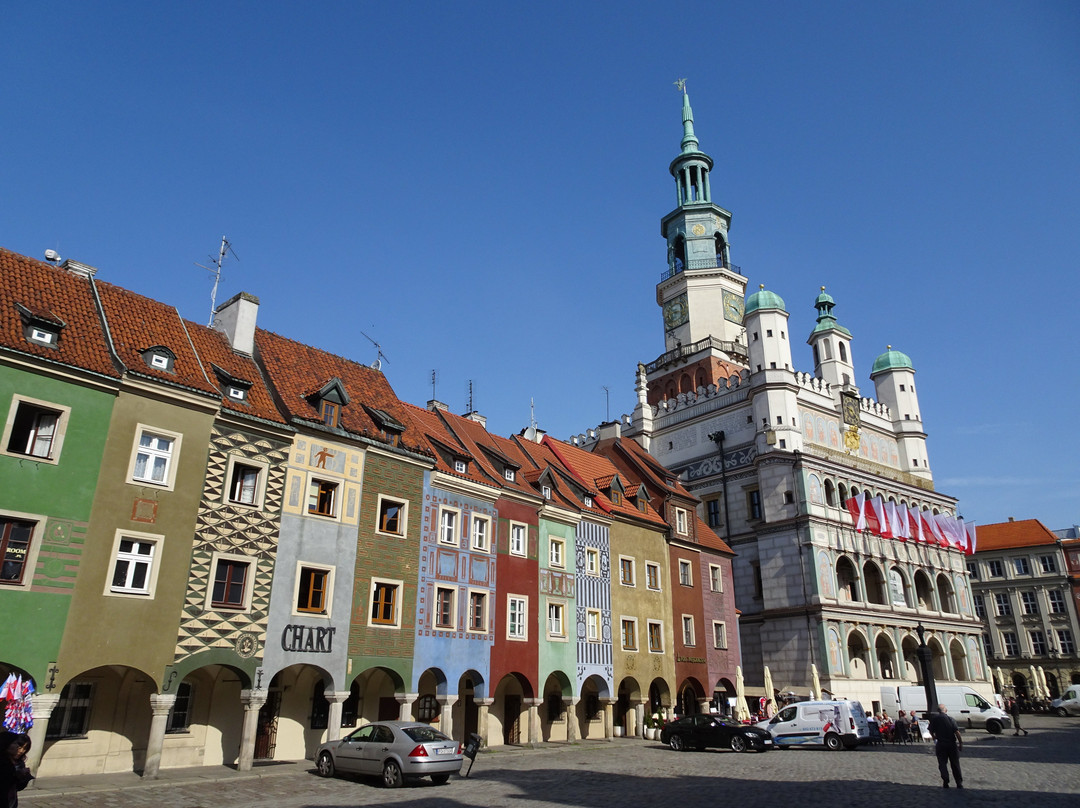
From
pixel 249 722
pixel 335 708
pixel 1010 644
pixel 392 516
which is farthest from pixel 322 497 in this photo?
pixel 1010 644

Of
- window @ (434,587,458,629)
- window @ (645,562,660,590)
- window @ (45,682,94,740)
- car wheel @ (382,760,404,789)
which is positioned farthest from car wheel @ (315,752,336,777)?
window @ (645,562,660,590)

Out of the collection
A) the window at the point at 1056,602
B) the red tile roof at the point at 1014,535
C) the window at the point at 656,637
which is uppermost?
the red tile roof at the point at 1014,535

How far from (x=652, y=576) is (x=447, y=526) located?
1322 centimetres

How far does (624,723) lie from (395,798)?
71.4 feet

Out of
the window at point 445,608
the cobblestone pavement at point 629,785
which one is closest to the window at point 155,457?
the cobblestone pavement at point 629,785

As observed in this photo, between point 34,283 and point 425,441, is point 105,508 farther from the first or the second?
point 425,441

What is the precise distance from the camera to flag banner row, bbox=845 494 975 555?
4884 centimetres

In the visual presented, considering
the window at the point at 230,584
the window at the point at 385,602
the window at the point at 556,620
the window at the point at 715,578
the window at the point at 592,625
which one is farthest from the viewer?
the window at the point at 715,578

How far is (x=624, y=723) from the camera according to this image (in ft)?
121

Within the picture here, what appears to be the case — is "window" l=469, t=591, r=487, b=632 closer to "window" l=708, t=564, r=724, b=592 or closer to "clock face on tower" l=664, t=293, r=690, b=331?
"window" l=708, t=564, r=724, b=592

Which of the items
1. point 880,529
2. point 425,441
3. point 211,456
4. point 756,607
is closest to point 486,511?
point 425,441

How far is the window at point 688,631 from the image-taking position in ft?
127

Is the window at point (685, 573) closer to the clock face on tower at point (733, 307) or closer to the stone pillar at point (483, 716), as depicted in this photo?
the stone pillar at point (483, 716)

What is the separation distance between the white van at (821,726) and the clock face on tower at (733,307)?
3653 centimetres
